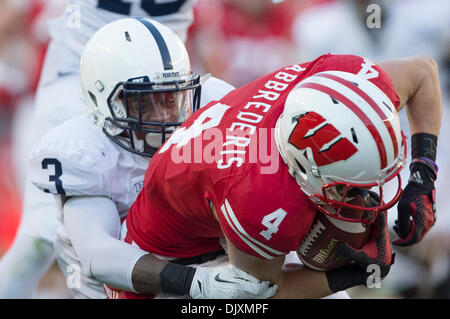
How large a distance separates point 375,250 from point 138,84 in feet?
3.05

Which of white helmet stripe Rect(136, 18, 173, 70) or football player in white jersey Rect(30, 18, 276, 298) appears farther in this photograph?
white helmet stripe Rect(136, 18, 173, 70)

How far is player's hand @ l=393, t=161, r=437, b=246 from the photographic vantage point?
2.24 meters

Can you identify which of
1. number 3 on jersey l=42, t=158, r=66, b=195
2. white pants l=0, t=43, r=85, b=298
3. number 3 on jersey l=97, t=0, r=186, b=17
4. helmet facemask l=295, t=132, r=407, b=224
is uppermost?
number 3 on jersey l=97, t=0, r=186, b=17

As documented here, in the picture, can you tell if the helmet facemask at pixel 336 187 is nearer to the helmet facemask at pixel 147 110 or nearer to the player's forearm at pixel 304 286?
the player's forearm at pixel 304 286

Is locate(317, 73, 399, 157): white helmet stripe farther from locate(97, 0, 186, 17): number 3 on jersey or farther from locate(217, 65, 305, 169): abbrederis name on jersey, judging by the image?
locate(97, 0, 186, 17): number 3 on jersey

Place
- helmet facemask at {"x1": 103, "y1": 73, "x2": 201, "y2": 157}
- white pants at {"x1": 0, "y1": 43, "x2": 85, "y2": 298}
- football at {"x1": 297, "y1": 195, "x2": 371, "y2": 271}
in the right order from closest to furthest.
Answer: football at {"x1": 297, "y1": 195, "x2": 371, "y2": 271} < helmet facemask at {"x1": 103, "y1": 73, "x2": 201, "y2": 157} < white pants at {"x1": 0, "y1": 43, "x2": 85, "y2": 298}

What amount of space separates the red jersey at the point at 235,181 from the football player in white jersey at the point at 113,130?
0.67ft

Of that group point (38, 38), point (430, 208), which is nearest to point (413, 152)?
point (430, 208)

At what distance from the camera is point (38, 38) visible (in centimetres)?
396

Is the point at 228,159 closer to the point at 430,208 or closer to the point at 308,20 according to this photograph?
the point at 430,208

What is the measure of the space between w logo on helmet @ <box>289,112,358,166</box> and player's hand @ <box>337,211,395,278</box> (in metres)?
0.36

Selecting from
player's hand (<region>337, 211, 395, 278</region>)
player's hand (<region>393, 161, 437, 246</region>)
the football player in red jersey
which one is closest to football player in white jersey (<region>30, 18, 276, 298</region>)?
the football player in red jersey

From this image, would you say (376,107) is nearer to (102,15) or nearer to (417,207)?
(417,207)

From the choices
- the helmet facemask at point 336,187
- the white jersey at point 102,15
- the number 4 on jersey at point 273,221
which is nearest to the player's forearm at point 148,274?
the number 4 on jersey at point 273,221
